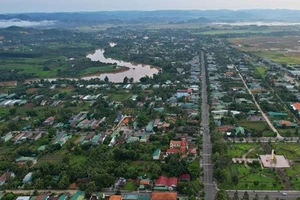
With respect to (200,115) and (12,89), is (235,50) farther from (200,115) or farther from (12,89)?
(12,89)

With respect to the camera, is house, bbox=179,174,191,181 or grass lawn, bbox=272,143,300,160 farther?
grass lawn, bbox=272,143,300,160

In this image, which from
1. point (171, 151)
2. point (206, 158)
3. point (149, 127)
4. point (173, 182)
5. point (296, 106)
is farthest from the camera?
point (296, 106)

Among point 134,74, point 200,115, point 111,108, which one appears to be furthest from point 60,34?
point 200,115

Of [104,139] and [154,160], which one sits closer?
[154,160]

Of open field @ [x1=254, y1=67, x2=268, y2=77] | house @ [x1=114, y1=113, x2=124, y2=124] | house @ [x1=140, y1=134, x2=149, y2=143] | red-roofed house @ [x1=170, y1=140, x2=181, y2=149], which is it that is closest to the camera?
red-roofed house @ [x1=170, y1=140, x2=181, y2=149]

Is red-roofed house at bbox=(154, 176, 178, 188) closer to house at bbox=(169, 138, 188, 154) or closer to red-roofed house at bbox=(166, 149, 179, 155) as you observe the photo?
red-roofed house at bbox=(166, 149, 179, 155)

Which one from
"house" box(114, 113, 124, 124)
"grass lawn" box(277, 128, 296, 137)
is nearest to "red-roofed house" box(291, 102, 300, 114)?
"grass lawn" box(277, 128, 296, 137)

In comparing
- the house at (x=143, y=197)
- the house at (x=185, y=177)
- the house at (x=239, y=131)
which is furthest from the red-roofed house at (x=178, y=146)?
the house at (x=143, y=197)

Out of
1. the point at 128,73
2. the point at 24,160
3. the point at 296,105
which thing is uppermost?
the point at 296,105

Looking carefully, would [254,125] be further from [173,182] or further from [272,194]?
[173,182]

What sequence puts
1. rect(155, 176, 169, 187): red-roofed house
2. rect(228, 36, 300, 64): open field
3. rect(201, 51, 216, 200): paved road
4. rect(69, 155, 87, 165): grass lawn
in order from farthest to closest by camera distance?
1. rect(228, 36, 300, 64): open field
2. rect(69, 155, 87, 165): grass lawn
3. rect(155, 176, 169, 187): red-roofed house
4. rect(201, 51, 216, 200): paved road

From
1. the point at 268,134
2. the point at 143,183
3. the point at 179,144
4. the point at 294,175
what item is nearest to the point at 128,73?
the point at 179,144
